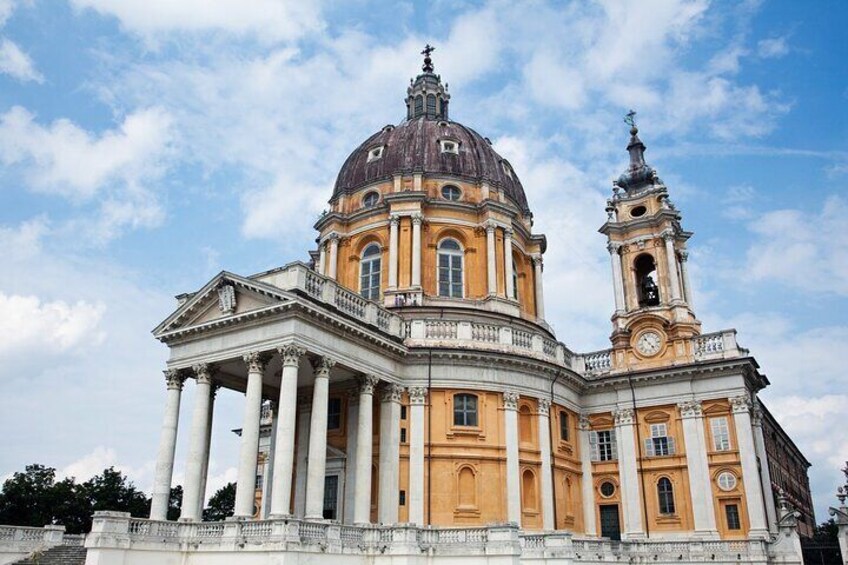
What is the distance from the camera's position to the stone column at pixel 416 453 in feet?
86.8

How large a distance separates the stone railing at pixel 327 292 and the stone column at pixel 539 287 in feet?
37.3

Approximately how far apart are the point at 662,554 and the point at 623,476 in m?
4.43

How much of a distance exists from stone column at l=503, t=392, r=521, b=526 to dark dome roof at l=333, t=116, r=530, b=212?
475 inches

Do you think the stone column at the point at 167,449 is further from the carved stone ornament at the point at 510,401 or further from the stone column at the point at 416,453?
the carved stone ornament at the point at 510,401

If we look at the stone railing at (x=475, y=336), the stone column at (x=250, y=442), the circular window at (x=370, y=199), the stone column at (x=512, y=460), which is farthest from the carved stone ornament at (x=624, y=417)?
the stone column at (x=250, y=442)

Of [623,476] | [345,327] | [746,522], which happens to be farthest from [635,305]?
[345,327]

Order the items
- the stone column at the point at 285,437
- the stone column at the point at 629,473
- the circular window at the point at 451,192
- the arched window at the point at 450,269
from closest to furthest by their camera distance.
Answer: the stone column at the point at 285,437 < the stone column at the point at 629,473 < the arched window at the point at 450,269 < the circular window at the point at 451,192

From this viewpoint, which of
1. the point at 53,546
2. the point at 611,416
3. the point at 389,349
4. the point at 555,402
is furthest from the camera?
the point at 611,416

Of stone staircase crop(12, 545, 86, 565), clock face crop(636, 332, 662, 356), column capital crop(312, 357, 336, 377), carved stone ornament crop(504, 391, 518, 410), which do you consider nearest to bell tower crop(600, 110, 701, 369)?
clock face crop(636, 332, 662, 356)

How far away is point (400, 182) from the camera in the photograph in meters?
35.2

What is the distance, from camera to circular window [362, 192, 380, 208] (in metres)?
36.0

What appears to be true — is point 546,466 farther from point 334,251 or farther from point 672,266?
point 334,251

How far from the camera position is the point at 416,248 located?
33406 millimetres

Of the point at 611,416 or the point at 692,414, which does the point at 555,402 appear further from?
the point at 692,414
